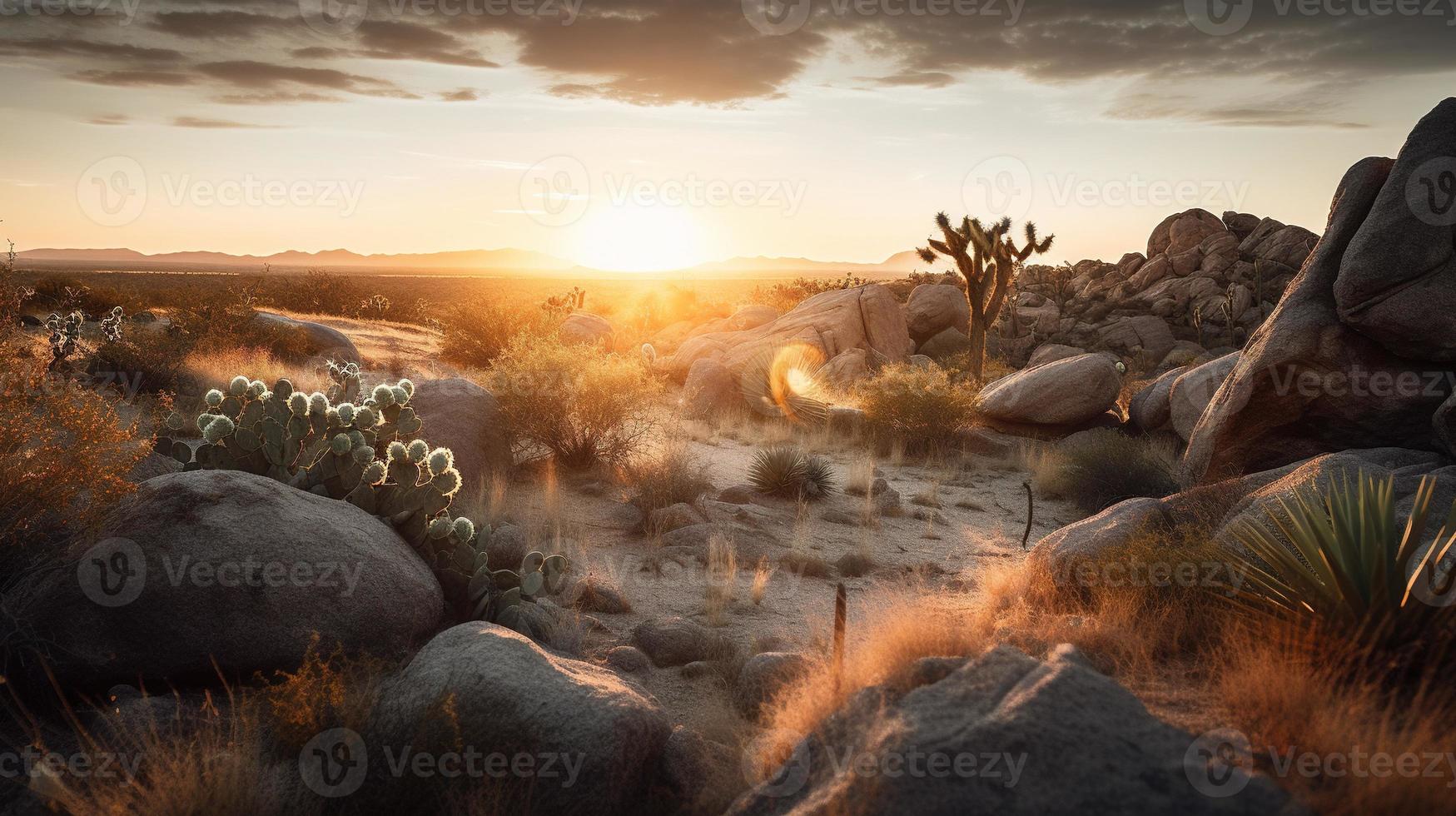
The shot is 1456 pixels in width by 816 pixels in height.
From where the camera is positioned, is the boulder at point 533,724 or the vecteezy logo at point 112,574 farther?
the vecteezy logo at point 112,574

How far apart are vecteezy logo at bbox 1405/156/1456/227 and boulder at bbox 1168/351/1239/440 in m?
5.03

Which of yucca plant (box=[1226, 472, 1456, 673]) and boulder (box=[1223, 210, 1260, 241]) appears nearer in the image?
yucca plant (box=[1226, 472, 1456, 673])

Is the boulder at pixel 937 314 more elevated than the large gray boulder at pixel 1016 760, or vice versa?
the boulder at pixel 937 314

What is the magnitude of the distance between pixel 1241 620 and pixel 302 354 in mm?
17934

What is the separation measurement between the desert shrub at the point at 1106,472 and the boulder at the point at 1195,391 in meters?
0.59

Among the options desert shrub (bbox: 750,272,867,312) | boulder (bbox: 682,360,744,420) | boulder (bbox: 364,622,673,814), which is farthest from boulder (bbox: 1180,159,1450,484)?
desert shrub (bbox: 750,272,867,312)

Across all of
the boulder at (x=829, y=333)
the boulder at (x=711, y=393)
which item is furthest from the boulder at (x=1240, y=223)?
the boulder at (x=711, y=393)

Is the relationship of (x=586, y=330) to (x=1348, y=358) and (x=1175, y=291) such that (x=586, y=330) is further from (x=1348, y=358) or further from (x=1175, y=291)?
(x=1175, y=291)

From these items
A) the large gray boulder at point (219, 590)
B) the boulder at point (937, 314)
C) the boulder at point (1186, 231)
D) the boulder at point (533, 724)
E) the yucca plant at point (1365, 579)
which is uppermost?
the boulder at point (1186, 231)

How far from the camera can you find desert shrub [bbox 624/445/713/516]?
1012cm

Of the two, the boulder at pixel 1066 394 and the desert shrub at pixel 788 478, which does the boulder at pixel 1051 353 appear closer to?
the boulder at pixel 1066 394

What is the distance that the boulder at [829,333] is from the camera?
891 inches

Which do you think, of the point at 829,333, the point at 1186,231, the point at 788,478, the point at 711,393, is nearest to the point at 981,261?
the point at 829,333

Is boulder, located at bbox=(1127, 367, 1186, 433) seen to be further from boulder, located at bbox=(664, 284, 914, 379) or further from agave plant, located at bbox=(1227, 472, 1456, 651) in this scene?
agave plant, located at bbox=(1227, 472, 1456, 651)
